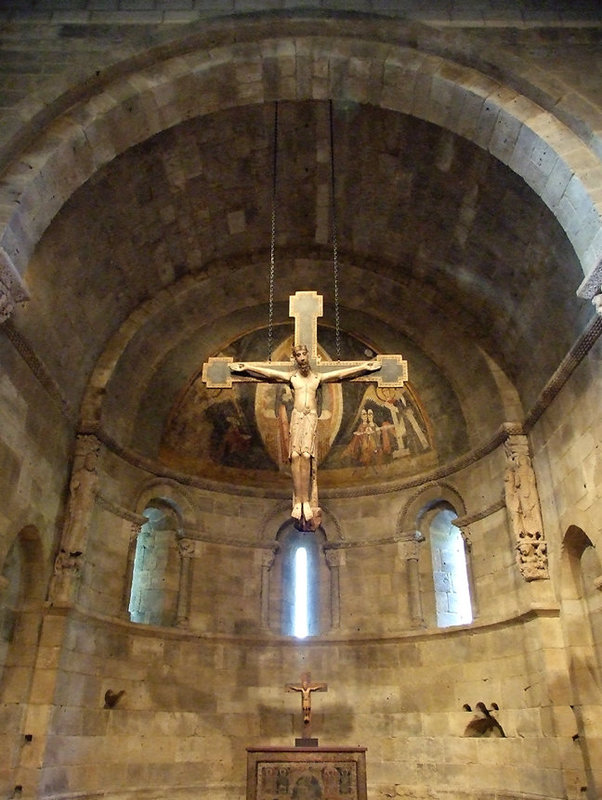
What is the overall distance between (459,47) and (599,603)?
7.95 m

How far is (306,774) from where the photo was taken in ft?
26.7

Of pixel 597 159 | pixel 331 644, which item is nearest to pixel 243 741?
pixel 331 644

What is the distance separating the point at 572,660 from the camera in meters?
9.30

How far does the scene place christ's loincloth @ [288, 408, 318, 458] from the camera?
785 cm

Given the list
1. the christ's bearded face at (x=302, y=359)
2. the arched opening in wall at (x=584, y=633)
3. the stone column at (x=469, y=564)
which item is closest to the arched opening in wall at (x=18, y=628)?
the christ's bearded face at (x=302, y=359)

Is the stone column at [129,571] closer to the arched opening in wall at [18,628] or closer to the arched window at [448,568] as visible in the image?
the arched opening in wall at [18,628]

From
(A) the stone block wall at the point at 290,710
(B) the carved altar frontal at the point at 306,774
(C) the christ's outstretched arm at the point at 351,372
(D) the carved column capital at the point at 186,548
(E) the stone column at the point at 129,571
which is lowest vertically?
(B) the carved altar frontal at the point at 306,774

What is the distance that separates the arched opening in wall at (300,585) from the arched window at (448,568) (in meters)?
2.11

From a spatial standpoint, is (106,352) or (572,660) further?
(106,352)

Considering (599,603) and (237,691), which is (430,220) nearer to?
(599,603)

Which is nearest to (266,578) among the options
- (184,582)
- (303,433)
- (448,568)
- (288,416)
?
(184,582)

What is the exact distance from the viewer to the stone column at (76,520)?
31.9 feet

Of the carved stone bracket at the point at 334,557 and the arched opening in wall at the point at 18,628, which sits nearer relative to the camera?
the arched opening in wall at the point at 18,628

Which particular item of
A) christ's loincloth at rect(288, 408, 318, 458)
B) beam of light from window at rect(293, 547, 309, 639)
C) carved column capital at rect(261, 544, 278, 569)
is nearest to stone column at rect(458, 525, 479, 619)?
beam of light from window at rect(293, 547, 309, 639)
